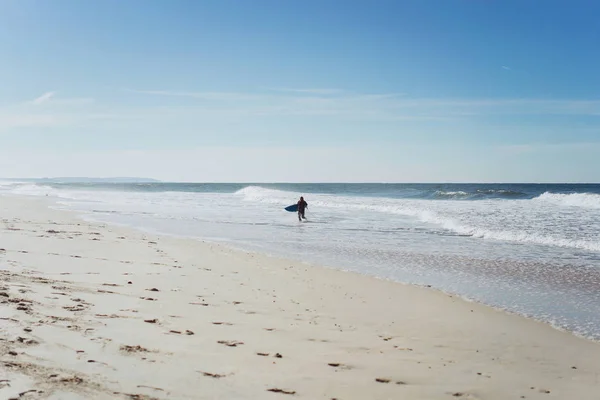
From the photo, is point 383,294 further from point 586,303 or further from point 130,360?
point 130,360

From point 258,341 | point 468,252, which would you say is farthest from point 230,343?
point 468,252

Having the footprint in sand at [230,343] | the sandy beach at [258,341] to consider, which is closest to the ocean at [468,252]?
the sandy beach at [258,341]

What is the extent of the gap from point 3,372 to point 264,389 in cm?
223

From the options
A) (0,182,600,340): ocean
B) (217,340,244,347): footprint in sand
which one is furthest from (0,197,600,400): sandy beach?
(0,182,600,340): ocean

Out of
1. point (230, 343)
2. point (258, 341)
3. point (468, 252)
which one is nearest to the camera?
point (230, 343)

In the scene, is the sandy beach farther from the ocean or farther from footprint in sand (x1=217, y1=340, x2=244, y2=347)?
the ocean

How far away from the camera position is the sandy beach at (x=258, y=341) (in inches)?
175

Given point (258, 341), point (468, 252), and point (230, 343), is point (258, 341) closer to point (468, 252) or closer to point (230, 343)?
point (230, 343)

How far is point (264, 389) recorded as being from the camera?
4465mm

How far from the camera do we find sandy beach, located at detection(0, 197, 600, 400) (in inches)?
175

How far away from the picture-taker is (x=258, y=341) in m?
6.04

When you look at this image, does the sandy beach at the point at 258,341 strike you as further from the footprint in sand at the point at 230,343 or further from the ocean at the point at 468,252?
the ocean at the point at 468,252

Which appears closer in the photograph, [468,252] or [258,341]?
[258,341]

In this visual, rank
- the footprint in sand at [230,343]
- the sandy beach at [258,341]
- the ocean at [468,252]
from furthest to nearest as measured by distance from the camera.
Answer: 1. the ocean at [468,252]
2. the footprint in sand at [230,343]
3. the sandy beach at [258,341]
